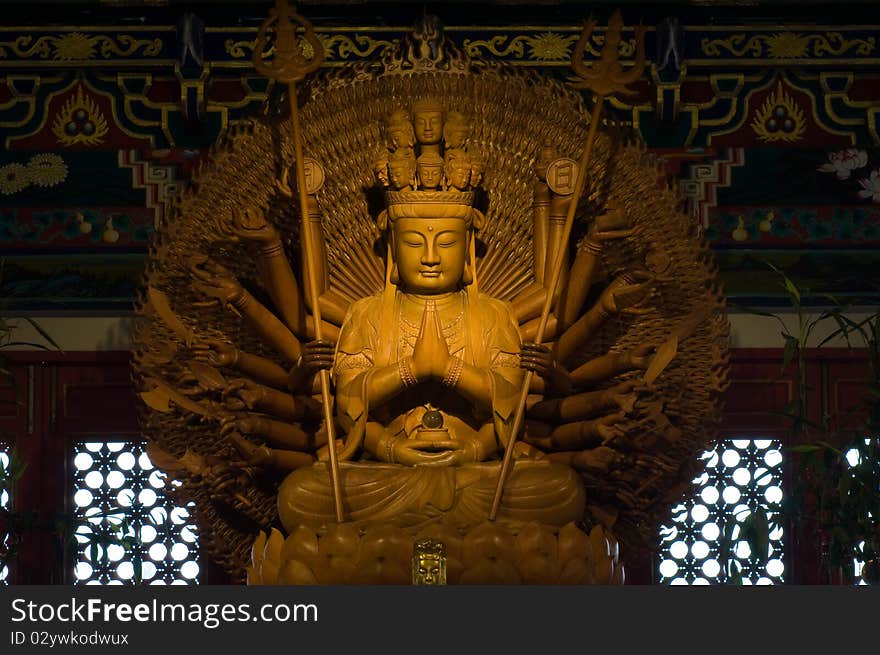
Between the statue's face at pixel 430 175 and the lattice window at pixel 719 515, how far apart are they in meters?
1.31

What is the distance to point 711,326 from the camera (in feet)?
24.6

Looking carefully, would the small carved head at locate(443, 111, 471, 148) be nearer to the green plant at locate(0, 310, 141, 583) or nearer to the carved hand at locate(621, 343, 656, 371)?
the carved hand at locate(621, 343, 656, 371)

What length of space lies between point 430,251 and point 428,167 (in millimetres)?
264

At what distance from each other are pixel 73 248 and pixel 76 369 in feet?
1.34

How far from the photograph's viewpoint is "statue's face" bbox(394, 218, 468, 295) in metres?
7.61

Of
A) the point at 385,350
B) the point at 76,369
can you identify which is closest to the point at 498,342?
the point at 385,350

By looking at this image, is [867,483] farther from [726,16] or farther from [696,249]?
[726,16]

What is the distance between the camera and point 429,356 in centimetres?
744

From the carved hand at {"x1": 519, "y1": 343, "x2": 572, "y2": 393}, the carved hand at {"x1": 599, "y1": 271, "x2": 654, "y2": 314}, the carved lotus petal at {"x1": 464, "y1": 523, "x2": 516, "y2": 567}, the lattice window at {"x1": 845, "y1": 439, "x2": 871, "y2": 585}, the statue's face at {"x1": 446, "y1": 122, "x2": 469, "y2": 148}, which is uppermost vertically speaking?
the statue's face at {"x1": 446, "y1": 122, "x2": 469, "y2": 148}

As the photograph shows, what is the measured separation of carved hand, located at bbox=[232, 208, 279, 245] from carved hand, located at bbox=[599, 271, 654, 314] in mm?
1045

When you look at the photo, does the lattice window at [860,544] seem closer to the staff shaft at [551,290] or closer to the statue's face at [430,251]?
the staff shaft at [551,290]

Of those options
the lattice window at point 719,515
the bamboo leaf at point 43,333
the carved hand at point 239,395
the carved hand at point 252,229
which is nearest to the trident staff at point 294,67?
the carved hand at point 252,229

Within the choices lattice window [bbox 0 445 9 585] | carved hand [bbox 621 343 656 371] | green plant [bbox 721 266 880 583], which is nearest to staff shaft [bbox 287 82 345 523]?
carved hand [bbox 621 343 656 371]

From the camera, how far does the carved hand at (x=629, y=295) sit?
738 centimetres
